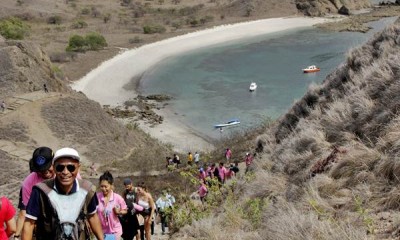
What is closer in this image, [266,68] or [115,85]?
[115,85]

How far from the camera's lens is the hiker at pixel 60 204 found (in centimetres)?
415

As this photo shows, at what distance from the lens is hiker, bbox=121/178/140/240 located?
7770 mm

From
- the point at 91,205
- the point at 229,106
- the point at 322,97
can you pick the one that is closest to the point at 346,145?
the point at 322,97

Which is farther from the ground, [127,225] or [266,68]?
[127,225]

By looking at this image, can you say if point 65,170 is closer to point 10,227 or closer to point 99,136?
point 10,227

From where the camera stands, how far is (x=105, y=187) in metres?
6.77

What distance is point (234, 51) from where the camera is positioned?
228 ft

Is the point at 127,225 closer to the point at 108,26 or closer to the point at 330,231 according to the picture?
the point at 330,231

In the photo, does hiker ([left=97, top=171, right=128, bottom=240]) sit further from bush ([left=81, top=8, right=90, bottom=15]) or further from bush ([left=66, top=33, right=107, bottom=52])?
bush ([left=81, top=8, right=90, bottom=15])

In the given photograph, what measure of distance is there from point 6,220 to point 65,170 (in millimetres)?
1776

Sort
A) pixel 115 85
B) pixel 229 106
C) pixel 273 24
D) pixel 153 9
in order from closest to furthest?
pixel 229 106
pixel 115 85
pixel 273 24
pixel 153 9

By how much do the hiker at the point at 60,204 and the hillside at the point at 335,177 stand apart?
101 inches

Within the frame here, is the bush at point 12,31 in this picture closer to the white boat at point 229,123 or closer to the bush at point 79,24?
the bush at point 79,24

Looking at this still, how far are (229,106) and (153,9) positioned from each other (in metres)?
61.9
